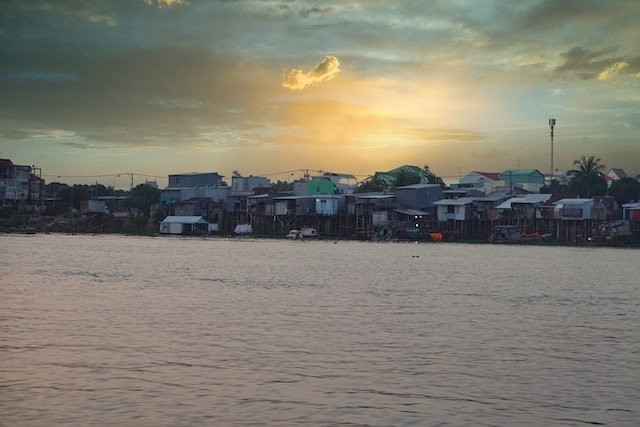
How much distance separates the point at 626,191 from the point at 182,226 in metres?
60.4

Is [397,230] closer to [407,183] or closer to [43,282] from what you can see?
[407,183]

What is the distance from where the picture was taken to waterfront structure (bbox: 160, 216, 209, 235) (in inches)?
3711

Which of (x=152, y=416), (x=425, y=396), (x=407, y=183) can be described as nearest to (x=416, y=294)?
(x=425, y=396)

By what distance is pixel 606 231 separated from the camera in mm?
76438

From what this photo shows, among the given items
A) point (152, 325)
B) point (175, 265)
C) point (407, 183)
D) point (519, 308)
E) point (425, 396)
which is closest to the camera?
point (425, 396)

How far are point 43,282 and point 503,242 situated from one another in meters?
60.2

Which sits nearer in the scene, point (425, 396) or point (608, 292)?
point (425, 396)

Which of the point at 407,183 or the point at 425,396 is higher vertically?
the point at 407,183

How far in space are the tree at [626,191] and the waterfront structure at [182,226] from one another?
2196 inches

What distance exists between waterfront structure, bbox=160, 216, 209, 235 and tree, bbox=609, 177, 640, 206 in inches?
2196

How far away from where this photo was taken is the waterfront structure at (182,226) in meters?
94.3

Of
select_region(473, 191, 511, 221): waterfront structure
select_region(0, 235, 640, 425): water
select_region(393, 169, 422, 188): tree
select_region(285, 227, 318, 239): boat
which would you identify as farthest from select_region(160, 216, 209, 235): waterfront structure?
select_region(0, 235, 640, 425): water

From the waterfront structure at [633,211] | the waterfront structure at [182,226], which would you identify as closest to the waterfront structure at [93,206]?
the waterfront structure at [182,226]

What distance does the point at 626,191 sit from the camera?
84.4m
